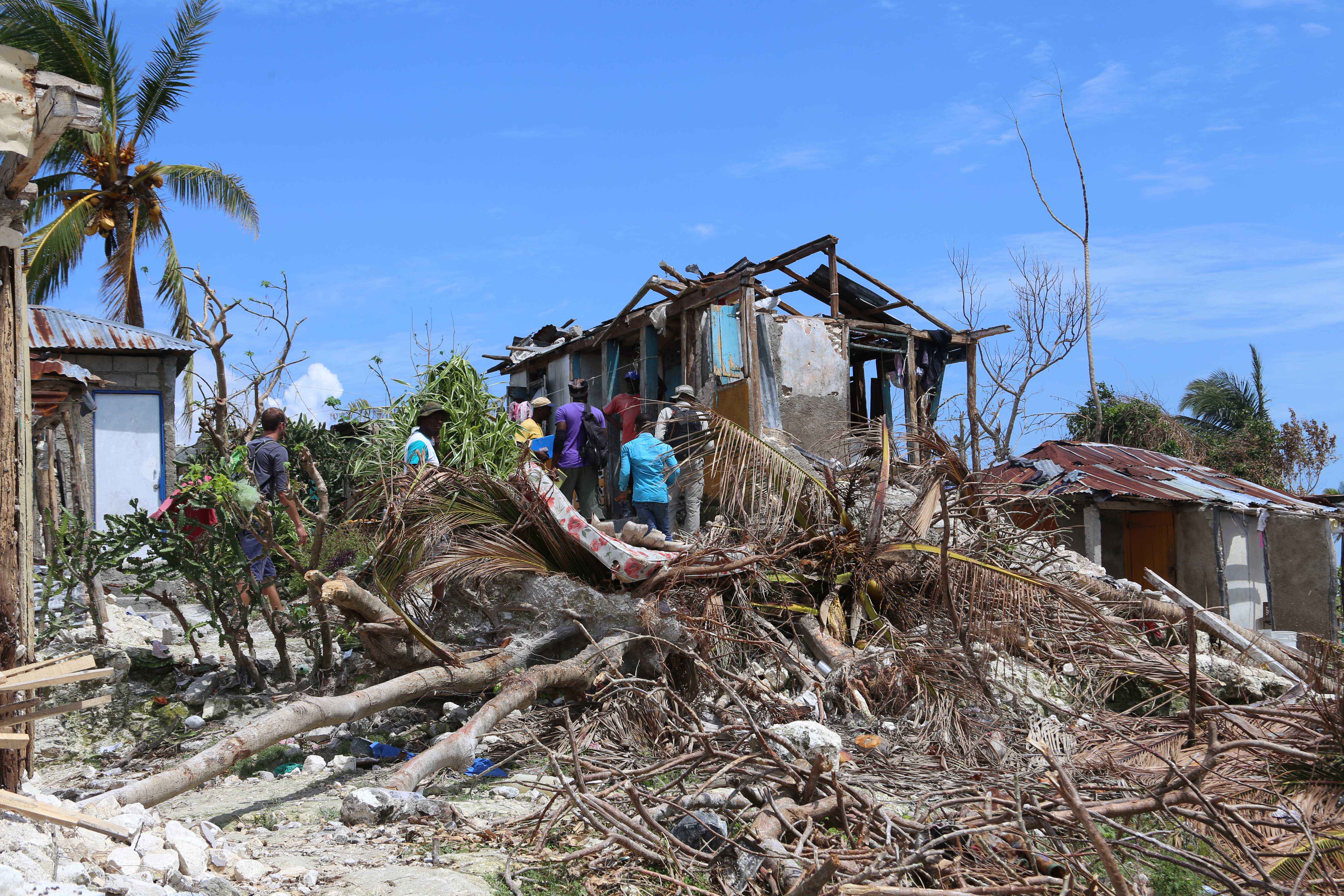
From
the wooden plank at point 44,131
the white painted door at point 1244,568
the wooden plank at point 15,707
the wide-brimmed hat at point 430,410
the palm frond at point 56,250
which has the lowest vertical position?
the white painted door at point 1244,568

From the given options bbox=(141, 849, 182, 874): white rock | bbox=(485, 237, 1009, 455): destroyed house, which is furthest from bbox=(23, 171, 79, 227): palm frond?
bbox=(141, 849, 182, 874): white rock

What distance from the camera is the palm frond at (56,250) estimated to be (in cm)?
1574

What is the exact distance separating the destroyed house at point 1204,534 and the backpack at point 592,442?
652cm

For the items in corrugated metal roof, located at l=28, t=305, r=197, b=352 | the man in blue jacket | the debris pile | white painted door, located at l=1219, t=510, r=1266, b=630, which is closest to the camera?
the debris pile

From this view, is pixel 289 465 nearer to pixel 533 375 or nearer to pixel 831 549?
pixel 831 549

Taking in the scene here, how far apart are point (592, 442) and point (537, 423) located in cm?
121

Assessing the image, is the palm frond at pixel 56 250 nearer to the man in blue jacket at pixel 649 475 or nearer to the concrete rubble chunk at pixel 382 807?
the man in blue jacket at pixel 649 475

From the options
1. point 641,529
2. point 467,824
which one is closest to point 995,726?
point 641,529

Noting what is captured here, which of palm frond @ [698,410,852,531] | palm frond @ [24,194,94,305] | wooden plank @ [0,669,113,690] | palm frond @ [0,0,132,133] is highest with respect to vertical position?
palm frond @ [0,0,132,133]

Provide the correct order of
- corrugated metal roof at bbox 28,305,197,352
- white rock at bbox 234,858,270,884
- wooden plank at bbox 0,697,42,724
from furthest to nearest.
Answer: corrugated metal roof at bbox 28,305,197,352 → wooden plank at bbox 0,697,42,724 → white rock at bbox 234,858,270,884

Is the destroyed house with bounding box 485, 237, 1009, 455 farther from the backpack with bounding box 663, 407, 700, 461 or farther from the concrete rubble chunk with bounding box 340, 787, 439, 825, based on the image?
the concrete rubble chunk with bounding box 340, 787, 439, 825

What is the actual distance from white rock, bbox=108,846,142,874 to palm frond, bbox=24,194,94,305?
15199 mm

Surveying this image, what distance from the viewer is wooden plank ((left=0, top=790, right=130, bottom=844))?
2984mm

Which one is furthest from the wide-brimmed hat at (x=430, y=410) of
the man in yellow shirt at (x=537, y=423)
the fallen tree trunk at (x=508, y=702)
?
the fallen tree trunk at (x=508, y=702)
